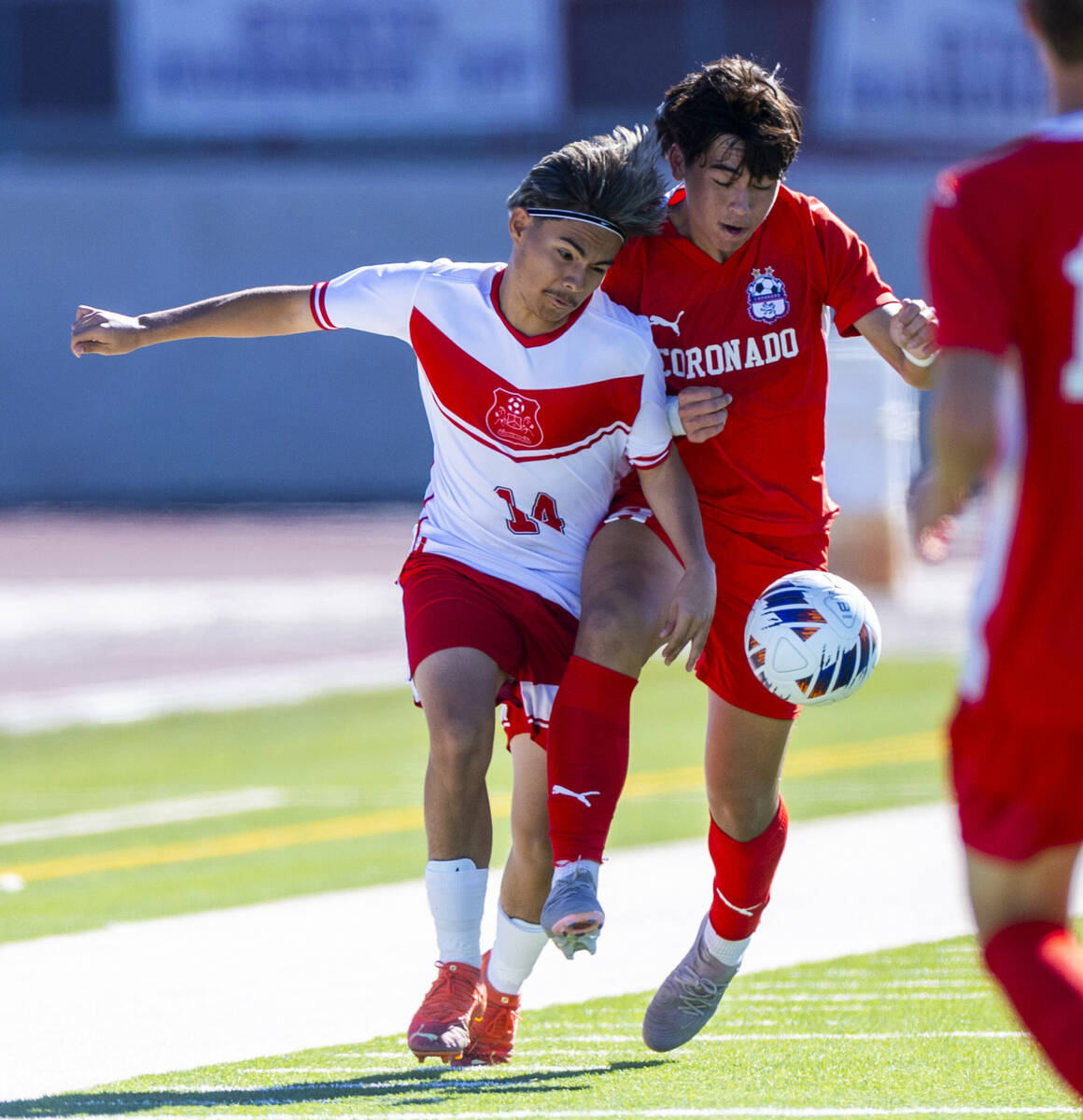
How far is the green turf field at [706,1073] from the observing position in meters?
4.39

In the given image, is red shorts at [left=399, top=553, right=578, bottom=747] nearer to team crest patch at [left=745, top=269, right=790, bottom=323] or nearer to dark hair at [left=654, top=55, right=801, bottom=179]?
team crest patch at [left=745, top=269, right=790, bottom=323]

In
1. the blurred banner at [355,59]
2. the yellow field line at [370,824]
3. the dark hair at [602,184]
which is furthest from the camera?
the blurred banner at [355,59]

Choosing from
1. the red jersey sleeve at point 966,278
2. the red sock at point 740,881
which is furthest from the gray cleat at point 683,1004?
the red jersey sleeve at point 966,278

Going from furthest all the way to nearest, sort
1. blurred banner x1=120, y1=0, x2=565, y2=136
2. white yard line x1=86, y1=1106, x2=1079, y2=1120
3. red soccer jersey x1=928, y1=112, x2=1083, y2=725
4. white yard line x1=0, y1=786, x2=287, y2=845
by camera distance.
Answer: blurred banner x1=120, y1=0, x2=565, y2=136, white yard line x1=0, y1=786, x2=287, y2=845, white yard line x1=86, y1=1106, x2=1079, y2=1120, red soccer jersey x1=928, y1=112, x2=1083, y2=725

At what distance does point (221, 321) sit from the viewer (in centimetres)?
500

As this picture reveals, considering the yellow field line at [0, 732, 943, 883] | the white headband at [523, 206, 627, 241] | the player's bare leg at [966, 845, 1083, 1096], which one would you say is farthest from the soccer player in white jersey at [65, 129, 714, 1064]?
the yellow field line at [0, 732, 943, 883]

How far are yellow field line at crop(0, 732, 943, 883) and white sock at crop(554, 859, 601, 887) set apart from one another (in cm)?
426

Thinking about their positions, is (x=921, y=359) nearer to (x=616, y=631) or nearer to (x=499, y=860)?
(x=616, y=631)

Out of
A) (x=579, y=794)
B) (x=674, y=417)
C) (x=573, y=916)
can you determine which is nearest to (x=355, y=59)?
(x=674, y=417)

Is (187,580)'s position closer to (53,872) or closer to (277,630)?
(277,630)

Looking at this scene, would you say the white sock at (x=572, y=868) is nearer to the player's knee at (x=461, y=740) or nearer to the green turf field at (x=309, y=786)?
the player's knee at (x=461, y=740)

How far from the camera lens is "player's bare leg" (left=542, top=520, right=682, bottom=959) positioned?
15.0 ft

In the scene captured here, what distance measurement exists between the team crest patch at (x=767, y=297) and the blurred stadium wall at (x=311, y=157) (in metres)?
21.4

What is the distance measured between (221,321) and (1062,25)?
2616mm
